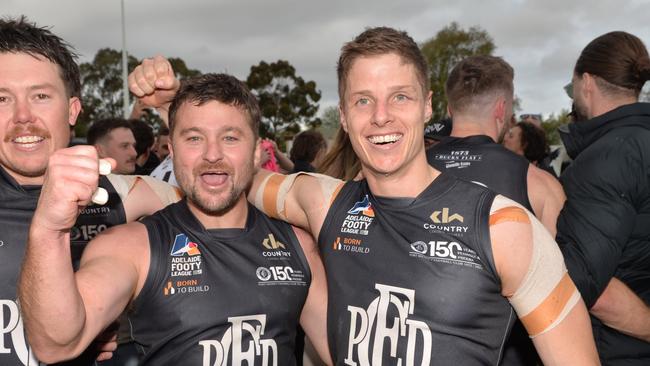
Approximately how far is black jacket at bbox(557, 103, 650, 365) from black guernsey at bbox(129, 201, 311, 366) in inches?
54.8

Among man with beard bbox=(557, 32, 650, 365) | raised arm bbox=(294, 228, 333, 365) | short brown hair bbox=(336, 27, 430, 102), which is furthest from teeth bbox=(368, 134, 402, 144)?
man with beard bbox=(557, 32, 650, 365)

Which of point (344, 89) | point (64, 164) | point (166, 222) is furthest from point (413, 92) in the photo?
point (64, 164)

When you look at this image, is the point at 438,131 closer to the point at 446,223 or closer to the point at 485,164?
the point at 485,164

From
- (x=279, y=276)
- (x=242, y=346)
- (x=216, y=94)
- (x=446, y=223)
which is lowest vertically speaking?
(x=242, y=346)

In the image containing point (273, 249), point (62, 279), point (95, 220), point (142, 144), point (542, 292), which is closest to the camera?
point (62, 279)

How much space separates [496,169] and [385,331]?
4.85ft

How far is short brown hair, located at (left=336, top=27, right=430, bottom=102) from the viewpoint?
2.61 metres

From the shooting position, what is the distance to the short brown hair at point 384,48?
8.55 ft

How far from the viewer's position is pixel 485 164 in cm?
345

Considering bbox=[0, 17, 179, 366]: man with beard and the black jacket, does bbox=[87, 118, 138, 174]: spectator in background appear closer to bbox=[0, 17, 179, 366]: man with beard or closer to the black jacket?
bbox=[0, 17, 179, 366]: man with beard

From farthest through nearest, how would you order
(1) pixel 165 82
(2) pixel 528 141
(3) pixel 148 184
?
(2) pixel 528 141 → (3) pixel 148 184 → (1) pixel 165 82

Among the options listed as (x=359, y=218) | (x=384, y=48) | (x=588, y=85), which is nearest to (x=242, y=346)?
(x=359, y=218)

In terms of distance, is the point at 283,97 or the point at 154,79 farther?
the point at 283,97

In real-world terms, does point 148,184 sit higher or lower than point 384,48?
lower
